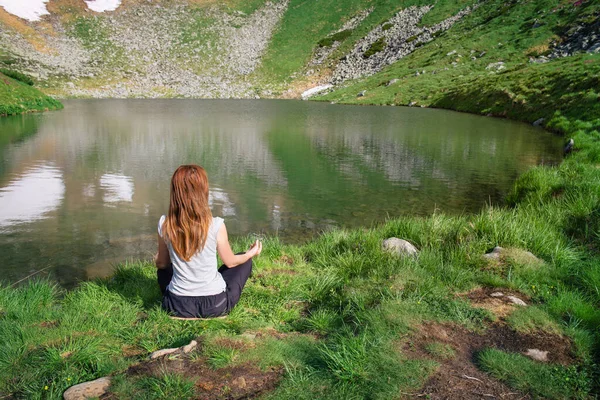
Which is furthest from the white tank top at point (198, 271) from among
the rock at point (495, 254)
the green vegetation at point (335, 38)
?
the green vegetation at point (335, 38)

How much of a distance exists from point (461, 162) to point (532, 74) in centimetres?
2881

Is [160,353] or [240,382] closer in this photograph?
[240,382]

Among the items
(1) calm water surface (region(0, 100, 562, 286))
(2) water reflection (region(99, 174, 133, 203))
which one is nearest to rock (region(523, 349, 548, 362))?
(1) calm water surface (region(0, 100, 562, 286))

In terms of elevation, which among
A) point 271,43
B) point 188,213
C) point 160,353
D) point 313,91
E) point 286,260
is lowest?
point 286,260

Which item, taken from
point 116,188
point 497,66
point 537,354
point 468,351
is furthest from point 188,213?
point 497,66

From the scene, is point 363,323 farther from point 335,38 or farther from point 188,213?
point 335,38

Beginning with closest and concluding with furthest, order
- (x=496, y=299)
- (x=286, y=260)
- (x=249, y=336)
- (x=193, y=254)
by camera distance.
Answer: (x=249, y=336)
(x=193, y=254)
(x=496, y=299)
(x=286, y=260)

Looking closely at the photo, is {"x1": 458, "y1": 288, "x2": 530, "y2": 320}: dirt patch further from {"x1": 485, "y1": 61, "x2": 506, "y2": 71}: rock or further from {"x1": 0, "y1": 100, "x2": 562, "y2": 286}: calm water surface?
{"x1": 485, "y1": 61, "x2": 506, "y2": 71}: rock

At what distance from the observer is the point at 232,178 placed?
15.5 metres

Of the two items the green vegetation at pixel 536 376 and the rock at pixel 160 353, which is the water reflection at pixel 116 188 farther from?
the green vegetation at pixel 536 376

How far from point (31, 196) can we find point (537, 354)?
1414 cm

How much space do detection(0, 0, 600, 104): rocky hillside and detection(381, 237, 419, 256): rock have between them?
4983 cm

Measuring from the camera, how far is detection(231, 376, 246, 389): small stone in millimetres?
A: 3719

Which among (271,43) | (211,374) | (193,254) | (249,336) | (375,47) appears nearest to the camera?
(211,374)
